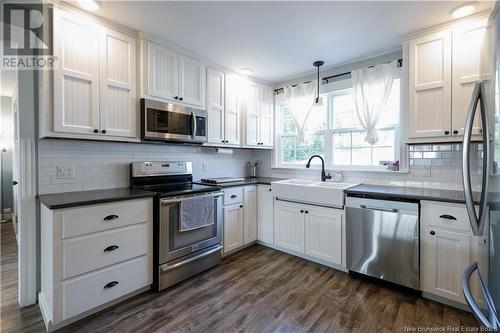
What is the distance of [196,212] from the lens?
2420 millimetres

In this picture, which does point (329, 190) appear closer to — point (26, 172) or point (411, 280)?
point (411, 280)

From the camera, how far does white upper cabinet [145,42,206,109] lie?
242 cm

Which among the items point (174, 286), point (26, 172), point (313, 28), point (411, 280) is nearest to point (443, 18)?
point (313, 28)

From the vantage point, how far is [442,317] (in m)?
1.86

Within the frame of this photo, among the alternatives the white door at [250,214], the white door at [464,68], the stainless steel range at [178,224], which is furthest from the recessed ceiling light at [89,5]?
the white door at [464,68]

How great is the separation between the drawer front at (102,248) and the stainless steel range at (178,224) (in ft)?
0.55

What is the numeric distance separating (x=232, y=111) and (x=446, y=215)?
261 centimetres

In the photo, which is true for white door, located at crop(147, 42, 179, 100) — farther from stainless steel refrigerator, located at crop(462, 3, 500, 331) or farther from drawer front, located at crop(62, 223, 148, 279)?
stainless steel refrigerator, located at crop(462, 3, 500, 331)

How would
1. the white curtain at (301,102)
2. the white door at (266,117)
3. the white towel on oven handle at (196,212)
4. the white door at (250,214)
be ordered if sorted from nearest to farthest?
1. the white towel on oven handle at (196,212)
2. the white door at (250,214)
3. the white curtain at (301,102)
4. the white door at (266,117)

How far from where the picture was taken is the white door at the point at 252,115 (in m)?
3.53

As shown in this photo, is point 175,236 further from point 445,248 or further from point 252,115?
point 445,248

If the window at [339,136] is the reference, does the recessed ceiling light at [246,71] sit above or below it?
above

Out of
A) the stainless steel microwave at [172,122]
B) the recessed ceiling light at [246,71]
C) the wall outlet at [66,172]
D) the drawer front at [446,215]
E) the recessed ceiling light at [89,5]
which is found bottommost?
the drawer front at [446,215]

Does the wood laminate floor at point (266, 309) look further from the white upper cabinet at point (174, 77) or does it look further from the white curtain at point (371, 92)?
the white upper cabinet at point (174, 77)
